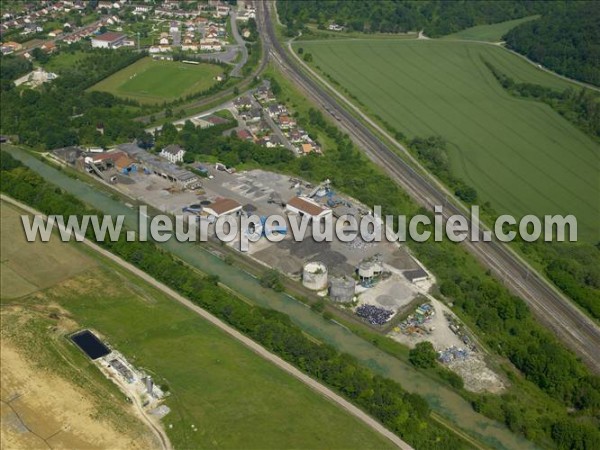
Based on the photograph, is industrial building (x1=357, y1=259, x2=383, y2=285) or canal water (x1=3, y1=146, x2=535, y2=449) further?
industrial building (x1=357, y1=259, x2=383, y2=285)

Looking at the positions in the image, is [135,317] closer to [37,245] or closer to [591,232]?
[37,245]

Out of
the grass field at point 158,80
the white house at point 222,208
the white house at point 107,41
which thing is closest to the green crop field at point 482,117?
the grass field at point 158,80

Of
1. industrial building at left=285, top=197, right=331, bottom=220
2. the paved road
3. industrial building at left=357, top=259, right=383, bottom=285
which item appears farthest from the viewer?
industrial building at left=285, top=197, right=331, bottom=220

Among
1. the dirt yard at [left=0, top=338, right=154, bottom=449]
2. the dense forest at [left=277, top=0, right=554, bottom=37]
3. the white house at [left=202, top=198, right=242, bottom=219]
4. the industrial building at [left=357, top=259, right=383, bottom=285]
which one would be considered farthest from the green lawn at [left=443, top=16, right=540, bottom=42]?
the dirt yard at [left=0, top=338, right=154, bottom=449]

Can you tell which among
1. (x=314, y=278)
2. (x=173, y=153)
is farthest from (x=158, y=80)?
(x=314, y=278)

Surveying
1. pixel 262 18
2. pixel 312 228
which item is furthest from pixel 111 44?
pixel 312 228

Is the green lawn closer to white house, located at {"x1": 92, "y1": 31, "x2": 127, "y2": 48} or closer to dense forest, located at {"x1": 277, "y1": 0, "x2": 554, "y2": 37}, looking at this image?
dense forest, located at {"x1": 277, "y1": 0, "x2": 554, "y2": 37}
